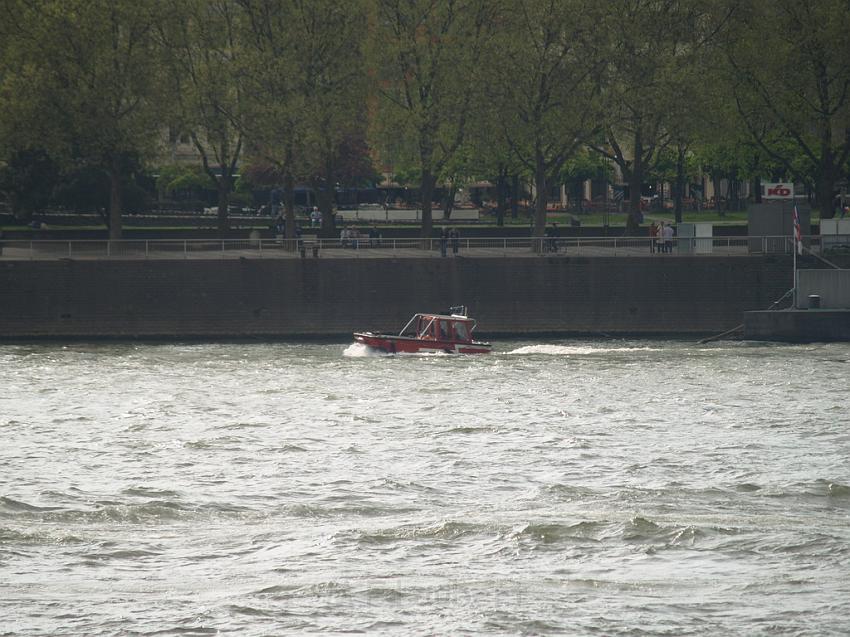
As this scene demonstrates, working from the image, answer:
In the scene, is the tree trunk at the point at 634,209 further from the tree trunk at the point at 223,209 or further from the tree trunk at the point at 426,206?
the tree trunk at the point at 223,209

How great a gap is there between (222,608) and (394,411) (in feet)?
53.3

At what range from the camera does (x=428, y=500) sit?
26.1 metres

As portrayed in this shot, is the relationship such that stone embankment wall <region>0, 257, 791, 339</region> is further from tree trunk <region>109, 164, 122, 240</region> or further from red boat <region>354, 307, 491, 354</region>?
tree trunk <region>109, 164, 122, 240</region>

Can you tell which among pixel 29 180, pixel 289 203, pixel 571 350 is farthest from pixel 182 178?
pixel 571 350

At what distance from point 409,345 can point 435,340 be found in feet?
2.60

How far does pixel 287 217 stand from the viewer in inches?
2397

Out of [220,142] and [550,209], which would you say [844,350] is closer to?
[220,142]

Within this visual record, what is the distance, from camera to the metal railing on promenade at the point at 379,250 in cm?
5375

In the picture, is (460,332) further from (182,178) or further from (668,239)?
(182,178)

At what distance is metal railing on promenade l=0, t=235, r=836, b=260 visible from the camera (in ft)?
176

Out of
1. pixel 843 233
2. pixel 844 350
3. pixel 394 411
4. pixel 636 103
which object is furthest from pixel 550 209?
pixel 394 411

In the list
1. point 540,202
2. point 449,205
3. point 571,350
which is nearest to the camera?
point 571,350

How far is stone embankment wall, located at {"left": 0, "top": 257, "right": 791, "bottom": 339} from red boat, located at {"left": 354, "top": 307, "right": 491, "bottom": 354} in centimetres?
577

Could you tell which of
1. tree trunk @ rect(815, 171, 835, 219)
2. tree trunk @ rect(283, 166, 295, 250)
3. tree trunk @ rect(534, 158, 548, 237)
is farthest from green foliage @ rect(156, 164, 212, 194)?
tree trunk @ rect(815, 171, 835, 219)
